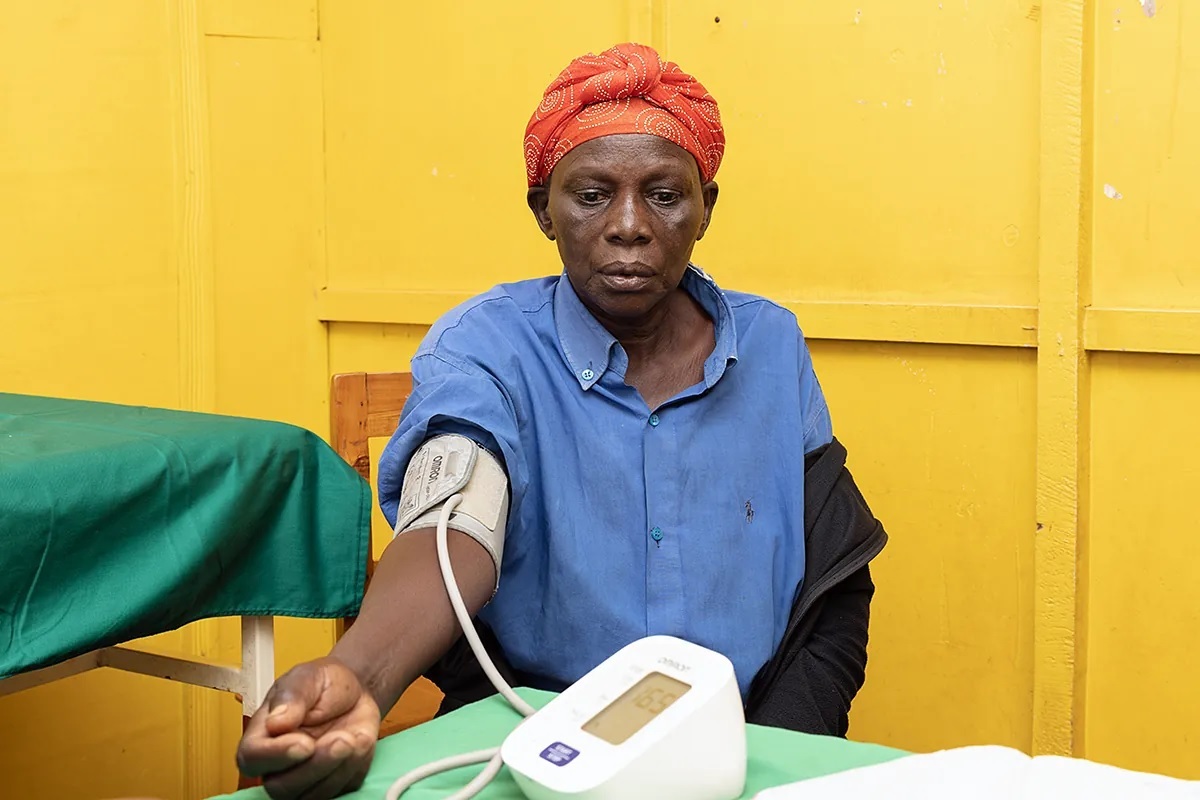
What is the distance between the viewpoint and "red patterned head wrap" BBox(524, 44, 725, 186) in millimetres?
1534

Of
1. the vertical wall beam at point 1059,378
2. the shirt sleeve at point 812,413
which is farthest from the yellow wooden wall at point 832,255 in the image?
the shirt sleeve at point 812,413

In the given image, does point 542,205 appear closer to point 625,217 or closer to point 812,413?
point 625,217

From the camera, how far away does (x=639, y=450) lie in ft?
5.03

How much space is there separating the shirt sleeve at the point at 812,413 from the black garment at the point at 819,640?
2 cm

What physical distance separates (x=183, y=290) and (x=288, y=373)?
0.36 metres

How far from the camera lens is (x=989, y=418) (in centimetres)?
236

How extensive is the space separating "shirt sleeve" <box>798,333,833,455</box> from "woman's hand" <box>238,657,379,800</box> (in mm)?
880

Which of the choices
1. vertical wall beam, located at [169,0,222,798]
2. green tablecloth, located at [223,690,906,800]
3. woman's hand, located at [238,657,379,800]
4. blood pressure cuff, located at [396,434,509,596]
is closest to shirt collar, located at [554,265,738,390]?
blood pressure cuff, located at [396,434,509,596]

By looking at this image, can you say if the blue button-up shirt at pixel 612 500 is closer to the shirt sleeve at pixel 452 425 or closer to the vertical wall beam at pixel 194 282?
the shirt sleeve at pixel 452 425

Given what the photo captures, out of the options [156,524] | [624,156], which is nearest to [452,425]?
[624,156]

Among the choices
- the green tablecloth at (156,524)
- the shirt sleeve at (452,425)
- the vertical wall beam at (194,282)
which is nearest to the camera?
the shirt sleeve at (452,425)

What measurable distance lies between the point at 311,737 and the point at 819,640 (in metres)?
0.85

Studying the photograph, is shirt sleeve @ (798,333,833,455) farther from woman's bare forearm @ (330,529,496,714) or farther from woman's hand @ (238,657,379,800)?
woman's hand @ (238,657,379,800)

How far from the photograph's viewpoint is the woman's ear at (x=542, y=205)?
162cm
